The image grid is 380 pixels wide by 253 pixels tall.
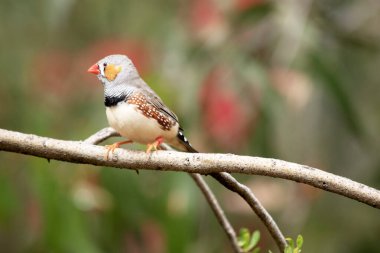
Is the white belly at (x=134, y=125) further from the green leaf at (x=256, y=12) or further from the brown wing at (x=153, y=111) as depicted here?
the green leaf at (x=256, y=12)

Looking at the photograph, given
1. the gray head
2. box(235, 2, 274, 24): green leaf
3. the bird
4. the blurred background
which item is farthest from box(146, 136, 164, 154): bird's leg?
box(235, 2, 274, 24): green leaf

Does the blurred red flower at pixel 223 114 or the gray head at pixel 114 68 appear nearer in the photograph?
the gray head at pixel 114 68

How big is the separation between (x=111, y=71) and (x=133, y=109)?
0.07 meters

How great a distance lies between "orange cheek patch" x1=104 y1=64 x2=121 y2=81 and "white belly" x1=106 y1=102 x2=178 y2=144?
0.17ft

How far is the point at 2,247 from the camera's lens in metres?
3.23

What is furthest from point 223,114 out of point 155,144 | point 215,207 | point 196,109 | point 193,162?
point 193,162

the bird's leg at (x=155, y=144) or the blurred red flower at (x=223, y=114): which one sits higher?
the blurred red flower at (x=223, y=114)

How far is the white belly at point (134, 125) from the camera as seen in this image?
109 centimetres

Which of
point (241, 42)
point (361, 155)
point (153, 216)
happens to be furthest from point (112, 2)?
point (153, 216)

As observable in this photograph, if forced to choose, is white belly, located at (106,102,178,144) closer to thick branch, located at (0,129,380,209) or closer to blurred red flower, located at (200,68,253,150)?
thick branch, located at (0,129,380,209)

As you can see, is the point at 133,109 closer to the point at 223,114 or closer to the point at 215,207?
the point at 215,207

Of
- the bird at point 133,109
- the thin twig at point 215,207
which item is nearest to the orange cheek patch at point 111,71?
the bird at point 133,109

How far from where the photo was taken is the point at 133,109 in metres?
1.11

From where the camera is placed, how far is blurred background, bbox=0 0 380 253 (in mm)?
2059
